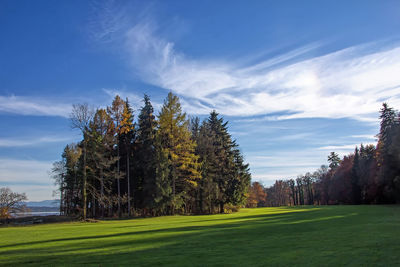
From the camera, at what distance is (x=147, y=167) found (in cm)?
3953

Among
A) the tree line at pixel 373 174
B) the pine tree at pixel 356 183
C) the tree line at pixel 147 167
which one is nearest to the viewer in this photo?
the tree line at pixel 147 167

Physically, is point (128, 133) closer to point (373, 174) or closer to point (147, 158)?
point (147, 158)

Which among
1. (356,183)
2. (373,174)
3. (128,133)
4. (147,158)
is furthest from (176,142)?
(356,183)

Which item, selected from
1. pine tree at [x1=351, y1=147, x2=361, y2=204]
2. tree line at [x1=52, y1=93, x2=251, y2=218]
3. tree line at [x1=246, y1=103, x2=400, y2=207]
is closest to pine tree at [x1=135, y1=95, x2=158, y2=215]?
tree line at [x1=52, y1=93, x2=251, y2=218]

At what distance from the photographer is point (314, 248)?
9.45m

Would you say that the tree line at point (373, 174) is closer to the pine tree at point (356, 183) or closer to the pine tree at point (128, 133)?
the pine tree at point (356, 183)

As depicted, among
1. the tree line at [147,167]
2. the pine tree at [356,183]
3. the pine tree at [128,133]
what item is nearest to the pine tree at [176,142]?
the tree line at [147,167]

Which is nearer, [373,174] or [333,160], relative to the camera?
[373,174]

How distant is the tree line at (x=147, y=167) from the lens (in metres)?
37.6

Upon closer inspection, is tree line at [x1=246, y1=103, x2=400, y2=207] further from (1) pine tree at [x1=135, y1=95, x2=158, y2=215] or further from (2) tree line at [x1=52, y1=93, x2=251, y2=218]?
(1) pine tree at [x1=135, y1=95, x2=158, y2=215]

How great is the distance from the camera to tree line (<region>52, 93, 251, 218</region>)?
123 feet

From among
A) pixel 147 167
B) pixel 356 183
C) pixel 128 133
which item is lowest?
pixel 356 183

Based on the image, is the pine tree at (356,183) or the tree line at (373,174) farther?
the pine tree at (356,183)

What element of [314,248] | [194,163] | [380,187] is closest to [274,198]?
[380,187]
